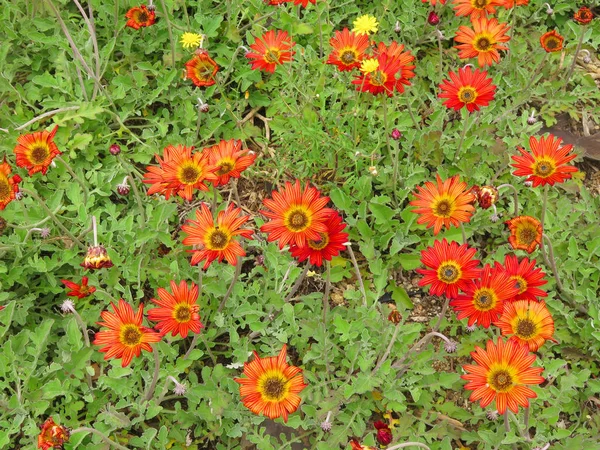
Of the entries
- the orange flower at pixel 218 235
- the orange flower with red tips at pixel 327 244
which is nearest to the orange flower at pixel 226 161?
the orange flower at pixel 218 235

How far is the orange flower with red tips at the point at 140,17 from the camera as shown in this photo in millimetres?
3812

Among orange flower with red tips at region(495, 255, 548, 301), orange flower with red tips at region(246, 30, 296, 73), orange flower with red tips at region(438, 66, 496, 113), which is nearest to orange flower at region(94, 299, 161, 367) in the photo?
orange flower with red tips at region(495, 255, 548, 301)

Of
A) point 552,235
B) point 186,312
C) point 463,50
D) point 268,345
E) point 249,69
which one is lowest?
point 268,345

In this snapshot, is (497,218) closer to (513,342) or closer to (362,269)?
(362,269)

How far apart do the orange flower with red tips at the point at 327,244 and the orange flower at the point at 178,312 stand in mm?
506

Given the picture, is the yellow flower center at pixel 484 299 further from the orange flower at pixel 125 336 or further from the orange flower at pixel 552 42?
the orange flower at pixel 552 42

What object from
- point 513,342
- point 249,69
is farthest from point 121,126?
point 513,342

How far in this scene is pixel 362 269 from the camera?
360 cm

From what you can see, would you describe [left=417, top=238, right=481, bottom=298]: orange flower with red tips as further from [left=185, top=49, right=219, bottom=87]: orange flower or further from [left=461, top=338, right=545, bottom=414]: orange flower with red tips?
[left=185, top=49, right=219, bottom=87]: orange flower

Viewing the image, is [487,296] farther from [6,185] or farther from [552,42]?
[6,185]

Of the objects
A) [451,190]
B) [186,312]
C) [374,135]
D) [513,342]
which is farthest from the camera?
[374,135]

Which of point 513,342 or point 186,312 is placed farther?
point 186,312

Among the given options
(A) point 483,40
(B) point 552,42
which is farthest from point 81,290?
(B) point 552,42

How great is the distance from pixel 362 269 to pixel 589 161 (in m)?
1.74
